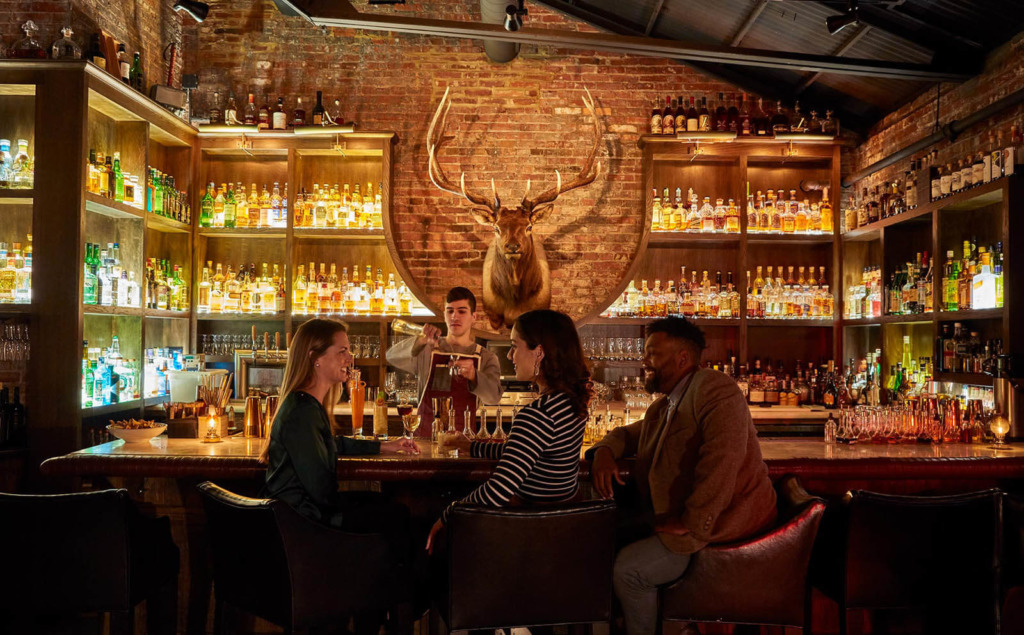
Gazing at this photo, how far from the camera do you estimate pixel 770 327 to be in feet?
20.7

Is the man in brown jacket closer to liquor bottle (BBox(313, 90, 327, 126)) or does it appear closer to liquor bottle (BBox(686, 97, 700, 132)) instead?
liquor bottle (BBox(686, 97, 700, 132))

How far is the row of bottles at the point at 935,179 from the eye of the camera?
422cm

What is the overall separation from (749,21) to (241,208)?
3.88 metres

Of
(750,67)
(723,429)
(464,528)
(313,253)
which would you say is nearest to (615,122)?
(750,67)

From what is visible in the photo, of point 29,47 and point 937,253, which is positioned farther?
point 937,253

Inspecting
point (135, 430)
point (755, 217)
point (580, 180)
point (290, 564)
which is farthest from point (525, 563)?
point (755, 217)

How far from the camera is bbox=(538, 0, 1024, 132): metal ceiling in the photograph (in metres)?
4.51

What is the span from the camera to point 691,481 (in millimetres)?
2791

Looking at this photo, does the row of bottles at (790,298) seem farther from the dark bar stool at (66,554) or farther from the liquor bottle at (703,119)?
the dark bar stool at (66,554)

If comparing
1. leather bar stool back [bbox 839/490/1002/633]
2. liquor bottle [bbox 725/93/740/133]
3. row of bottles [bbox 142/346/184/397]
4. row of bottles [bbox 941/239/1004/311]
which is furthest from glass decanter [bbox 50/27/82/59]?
row of bottles [bbox 941/239/1004/311]

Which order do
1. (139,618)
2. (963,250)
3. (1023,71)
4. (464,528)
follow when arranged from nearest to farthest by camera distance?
(464,528), (139,618), (1023,71), (963,250)

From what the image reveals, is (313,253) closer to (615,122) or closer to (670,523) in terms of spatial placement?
(615,122)

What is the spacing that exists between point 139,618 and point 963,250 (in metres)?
4.74

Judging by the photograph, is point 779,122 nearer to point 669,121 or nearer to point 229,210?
point 669,121
